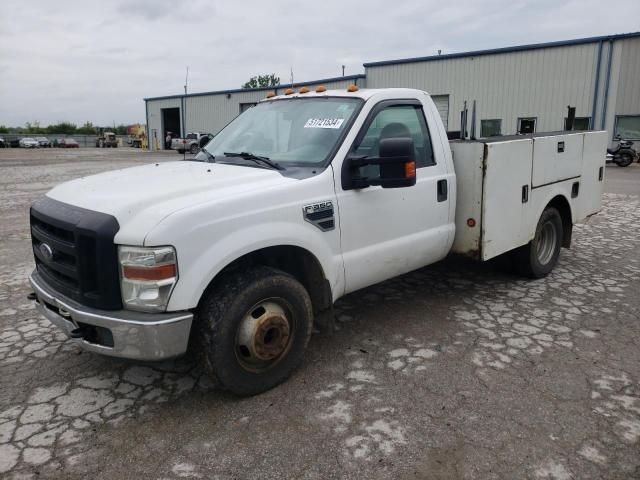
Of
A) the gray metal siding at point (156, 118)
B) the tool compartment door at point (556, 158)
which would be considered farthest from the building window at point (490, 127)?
the gray metal siding at point (156, 118)

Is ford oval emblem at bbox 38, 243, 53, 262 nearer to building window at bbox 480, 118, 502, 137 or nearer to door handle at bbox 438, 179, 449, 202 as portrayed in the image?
door handle at bbox 438, 179, 449, 202

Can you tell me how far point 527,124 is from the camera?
23.9 m

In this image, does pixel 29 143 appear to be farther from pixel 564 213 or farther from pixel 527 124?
pixel 564 213

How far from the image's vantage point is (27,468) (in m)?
2.72

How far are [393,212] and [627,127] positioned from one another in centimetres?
2225

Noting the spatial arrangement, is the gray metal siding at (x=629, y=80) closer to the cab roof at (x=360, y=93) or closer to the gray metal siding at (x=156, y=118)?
the cab roof at (x=360, y=93)

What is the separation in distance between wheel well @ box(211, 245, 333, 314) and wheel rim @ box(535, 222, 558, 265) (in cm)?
310

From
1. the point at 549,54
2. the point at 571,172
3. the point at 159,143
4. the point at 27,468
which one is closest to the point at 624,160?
the point at 549,54

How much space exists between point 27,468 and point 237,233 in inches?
63.7

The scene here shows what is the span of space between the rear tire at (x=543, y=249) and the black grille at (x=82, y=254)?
4.16 m

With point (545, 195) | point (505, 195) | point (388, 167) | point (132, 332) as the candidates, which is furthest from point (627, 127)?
point (132, 332)

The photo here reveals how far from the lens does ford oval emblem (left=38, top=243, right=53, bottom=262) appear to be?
3.30 m

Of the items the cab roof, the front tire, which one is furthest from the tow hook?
the cab roof

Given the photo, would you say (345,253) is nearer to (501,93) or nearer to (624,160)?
(624,160)
